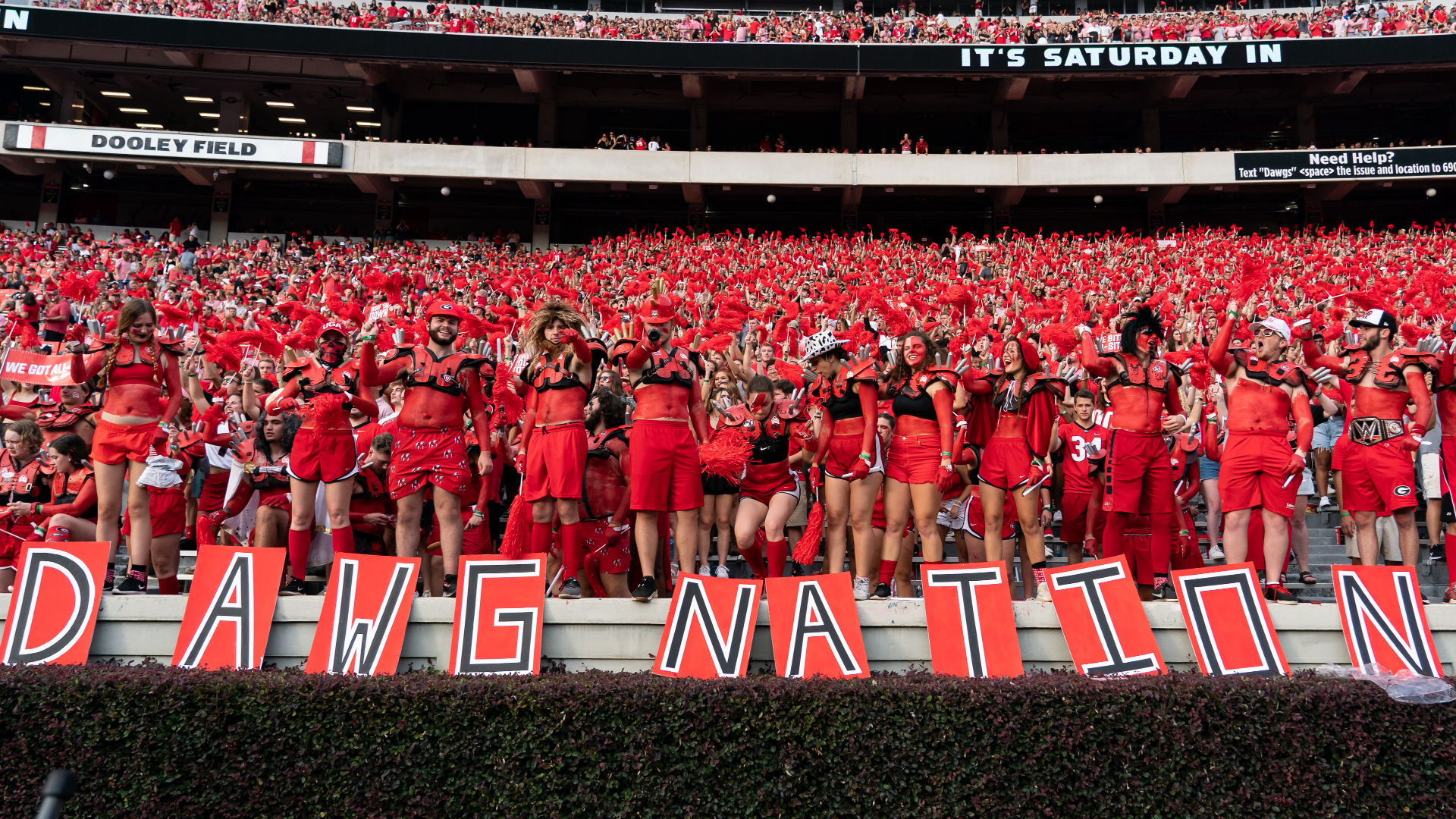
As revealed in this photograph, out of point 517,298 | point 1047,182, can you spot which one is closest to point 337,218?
point 517,298

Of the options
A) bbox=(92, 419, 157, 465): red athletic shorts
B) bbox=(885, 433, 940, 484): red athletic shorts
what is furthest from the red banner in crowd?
bbox=(885, 433, 940, 484): red athletic shorts

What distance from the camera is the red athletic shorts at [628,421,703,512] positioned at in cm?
598

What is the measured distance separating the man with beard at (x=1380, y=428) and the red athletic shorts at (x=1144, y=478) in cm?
118

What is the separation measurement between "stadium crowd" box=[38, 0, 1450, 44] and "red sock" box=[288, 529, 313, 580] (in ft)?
94.0

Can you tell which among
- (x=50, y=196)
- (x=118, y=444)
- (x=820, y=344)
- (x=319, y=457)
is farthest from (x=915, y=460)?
(x=50, y=196)

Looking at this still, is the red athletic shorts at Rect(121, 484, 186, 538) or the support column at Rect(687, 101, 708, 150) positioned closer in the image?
the red athletic shorts at Rect(121, 484, 186, 538)

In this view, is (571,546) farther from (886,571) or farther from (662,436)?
(886,571)

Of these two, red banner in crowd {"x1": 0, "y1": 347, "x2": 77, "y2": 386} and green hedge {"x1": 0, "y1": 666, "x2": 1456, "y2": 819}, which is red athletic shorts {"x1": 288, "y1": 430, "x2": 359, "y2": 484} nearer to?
red banner in crowd {"x1": 0, "y1": 347, "x2": 77, "y2": 386}

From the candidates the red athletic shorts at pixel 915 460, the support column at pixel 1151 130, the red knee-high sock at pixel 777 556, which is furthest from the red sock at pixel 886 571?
the support column at pixel 1151 130

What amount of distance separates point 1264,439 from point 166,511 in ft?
24.5

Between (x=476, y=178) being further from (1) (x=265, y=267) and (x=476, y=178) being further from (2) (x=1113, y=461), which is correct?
(2) (x=1113, y=461)

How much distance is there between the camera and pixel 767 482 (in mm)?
6934

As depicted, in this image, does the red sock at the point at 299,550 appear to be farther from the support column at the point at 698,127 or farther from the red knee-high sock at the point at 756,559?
the support column at the point at 698,127

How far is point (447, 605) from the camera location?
561 centimetres
